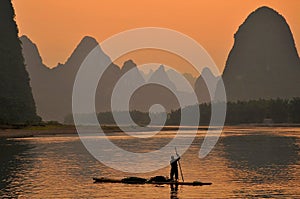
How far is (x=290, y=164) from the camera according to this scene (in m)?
56.2

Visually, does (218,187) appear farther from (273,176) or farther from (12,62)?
(12,62)

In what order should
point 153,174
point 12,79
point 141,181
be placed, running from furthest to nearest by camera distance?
point 12,79 → point 153,174 → point 141,181

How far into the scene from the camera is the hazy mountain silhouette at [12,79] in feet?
527

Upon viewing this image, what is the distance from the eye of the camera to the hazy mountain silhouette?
161 meters

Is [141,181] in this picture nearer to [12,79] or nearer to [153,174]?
[153,174]

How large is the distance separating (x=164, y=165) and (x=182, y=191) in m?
20.8

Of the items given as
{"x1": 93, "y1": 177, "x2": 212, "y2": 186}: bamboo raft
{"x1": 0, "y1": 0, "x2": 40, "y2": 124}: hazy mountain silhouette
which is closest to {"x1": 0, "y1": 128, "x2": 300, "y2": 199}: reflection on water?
{"x1": 93, "y1": 177, "x2": 212, "y2": 186}: bamboo raft

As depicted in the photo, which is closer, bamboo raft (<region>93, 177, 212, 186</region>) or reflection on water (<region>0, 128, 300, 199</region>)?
reflection on water (<region>0, 128, 300, 199</region>)

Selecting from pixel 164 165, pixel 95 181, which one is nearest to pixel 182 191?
pixel 95 181

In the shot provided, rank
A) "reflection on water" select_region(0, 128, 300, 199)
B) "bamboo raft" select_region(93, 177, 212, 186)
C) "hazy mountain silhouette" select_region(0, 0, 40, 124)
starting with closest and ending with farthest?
"reflection on water" select_region(0, 128, 300, 199), "bamboo raft" select_region(93, 177, 212, 186), "hazy mountain silhouette" select_region(0, 0, 40, 124)

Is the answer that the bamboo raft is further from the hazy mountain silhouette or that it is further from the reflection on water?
the hazy mountain silhouette

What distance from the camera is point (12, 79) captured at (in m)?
178

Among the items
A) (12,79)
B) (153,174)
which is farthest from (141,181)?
(12,79)

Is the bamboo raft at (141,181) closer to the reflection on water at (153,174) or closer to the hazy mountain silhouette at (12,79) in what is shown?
the reflection on water at (153,174)
